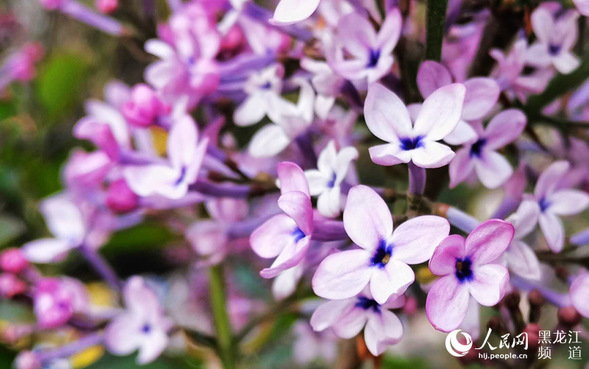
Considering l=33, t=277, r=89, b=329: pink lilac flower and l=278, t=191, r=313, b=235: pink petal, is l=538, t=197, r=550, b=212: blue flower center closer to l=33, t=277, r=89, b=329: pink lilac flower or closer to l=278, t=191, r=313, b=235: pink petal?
l=278, t=191, r=313, b=235: pink petal

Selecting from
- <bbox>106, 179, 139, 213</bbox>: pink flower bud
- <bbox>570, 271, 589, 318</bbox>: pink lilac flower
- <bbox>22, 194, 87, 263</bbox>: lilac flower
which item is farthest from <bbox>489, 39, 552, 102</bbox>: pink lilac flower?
<bbox>22, 194, 87, 263</bbox>: lilac flower

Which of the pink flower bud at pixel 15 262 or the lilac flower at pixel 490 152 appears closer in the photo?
the lilac flower at pixel 490 152

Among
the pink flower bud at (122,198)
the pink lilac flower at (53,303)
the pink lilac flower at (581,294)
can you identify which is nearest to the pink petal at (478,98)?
the pink lilac flower at (581,294)

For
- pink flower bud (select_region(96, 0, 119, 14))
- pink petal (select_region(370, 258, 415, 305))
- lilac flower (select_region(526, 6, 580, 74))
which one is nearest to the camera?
pink petal (select_region(370, 258, 415, 305))

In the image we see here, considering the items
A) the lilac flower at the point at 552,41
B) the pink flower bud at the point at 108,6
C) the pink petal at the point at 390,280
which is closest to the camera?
the pink petal at the point at 390,280

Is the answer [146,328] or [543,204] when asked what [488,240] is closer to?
[543,204]

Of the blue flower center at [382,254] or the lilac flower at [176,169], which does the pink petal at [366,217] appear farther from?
the lilac flower at [176,169]

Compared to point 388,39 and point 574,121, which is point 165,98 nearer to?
point 388,39
